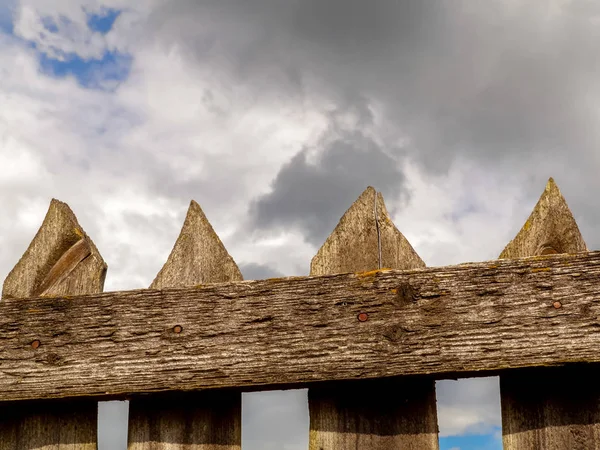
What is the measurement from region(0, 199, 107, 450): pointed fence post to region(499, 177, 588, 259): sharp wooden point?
157 cm

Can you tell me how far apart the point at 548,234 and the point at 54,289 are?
6.12 ft

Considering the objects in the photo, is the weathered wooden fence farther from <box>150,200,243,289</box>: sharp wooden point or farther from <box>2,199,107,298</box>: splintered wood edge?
<box>2,199,107,298</box>: splintered wood edge

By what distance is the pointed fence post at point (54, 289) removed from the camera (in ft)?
8.87

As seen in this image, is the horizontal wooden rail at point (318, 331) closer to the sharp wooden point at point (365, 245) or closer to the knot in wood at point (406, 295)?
the knot in wood at point (406, 295)

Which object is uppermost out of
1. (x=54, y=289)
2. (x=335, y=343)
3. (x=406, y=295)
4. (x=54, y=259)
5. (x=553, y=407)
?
(x=54, y=259)

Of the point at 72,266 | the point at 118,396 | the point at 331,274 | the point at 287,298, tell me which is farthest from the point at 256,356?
the point at 72,266

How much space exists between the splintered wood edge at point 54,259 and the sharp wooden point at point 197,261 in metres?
0.32

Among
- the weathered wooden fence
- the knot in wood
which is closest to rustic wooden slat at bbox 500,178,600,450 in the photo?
the weathered wooden fence

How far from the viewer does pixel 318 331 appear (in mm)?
2404

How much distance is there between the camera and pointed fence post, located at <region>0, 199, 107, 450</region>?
2703 mm

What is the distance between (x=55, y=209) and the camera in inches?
117

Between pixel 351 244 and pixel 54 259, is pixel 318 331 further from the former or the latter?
pixel 54 259

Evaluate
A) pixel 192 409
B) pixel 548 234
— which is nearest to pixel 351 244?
pixel 548 234

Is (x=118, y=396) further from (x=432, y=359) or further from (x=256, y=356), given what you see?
(x=432, y=359)
